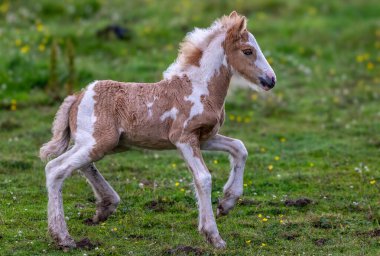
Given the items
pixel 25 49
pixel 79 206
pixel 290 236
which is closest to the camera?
pixel 290 236

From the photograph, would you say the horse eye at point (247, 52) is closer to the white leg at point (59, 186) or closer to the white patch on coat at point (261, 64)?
the white patch on coat at point (261, 64)

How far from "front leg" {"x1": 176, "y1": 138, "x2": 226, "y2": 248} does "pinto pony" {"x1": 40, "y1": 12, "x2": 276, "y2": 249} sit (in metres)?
0.01

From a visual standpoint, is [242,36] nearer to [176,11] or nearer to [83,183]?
[83,183]

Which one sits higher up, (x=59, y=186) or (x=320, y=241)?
(x=59, y=186)

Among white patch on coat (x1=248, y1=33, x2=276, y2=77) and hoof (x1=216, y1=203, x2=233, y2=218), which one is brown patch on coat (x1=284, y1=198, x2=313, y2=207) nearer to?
hoof (x1=216, y1=203, x2=233, y2=218)

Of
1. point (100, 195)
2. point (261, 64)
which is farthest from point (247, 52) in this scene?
point (100, 195)

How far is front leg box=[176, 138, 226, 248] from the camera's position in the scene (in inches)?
330

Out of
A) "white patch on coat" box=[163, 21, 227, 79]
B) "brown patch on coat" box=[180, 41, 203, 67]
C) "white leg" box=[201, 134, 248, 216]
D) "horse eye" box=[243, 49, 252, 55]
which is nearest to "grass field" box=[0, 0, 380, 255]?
"white leg" box=[201, 134, 248, 216]

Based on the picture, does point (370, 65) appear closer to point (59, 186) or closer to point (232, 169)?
point (232, 169)

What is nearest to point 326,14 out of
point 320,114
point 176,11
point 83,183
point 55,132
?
point 176,11

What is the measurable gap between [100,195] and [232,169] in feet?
5.40

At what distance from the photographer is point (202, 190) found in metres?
8.47

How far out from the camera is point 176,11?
68.6 feet

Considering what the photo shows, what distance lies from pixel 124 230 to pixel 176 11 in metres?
12.6
